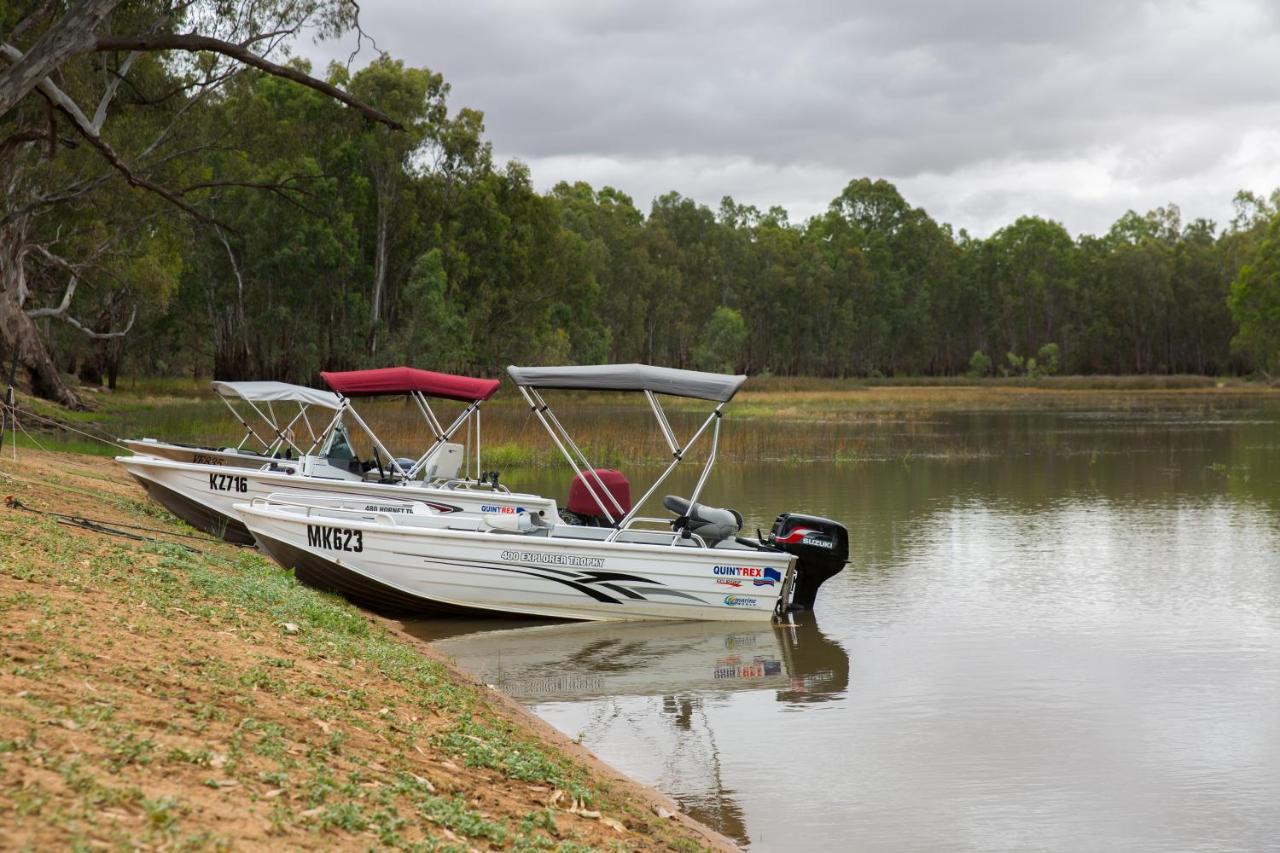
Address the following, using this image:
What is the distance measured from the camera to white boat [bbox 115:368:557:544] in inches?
659

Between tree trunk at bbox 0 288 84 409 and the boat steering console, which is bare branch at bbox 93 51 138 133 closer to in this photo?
tree trunk at bbox 0 288 84 409

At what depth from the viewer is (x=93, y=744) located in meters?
5.24

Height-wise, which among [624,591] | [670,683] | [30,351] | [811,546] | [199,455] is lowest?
[670,683]

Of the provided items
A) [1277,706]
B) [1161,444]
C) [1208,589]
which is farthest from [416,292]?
[1277,706]

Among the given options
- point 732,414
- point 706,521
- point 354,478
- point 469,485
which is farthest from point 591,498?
point 732,414

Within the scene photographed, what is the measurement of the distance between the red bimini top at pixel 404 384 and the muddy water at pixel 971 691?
4.26 meters

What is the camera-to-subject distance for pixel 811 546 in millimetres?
14234

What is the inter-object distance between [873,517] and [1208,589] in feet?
25.0

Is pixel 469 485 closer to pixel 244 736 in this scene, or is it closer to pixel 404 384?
pixel 404 384

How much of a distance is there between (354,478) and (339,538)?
3.86 meters

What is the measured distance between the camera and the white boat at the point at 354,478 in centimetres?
1673

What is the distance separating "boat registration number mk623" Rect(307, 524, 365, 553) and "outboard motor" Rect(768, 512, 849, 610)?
14.5 feet

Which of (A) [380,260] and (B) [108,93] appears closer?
(B) [108,93]

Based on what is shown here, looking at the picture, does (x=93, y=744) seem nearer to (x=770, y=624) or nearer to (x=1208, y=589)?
(x=770, y=624)
